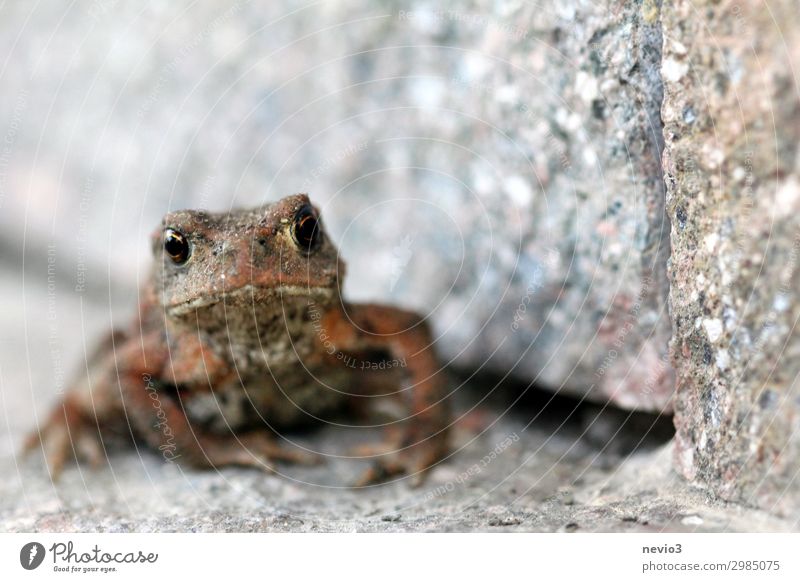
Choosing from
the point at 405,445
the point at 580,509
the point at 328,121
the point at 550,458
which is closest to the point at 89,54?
the point at 328,121

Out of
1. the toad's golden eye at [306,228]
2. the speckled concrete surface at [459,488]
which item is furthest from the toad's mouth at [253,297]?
the speckled concrete surface at [459,488]

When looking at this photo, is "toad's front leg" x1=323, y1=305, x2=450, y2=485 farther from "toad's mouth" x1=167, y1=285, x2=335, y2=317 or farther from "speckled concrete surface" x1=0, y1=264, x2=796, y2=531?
"toad's mouth" x1=167, y1=285, x2=335, y2=317

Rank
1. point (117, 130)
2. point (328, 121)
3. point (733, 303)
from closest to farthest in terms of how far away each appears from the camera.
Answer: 1. point (733, 303)
2. point (328, 121)
3. point (117, 130)

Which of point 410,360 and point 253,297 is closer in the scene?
point 253,297
